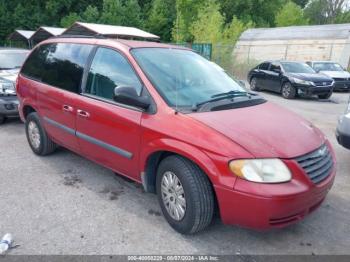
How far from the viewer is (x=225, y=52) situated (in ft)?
81.9

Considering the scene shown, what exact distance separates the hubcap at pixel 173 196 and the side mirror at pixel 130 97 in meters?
0.70

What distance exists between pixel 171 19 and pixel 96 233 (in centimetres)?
4513

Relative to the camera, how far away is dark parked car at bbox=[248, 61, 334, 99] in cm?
1309

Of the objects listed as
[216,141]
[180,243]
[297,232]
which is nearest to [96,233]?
[180,243]

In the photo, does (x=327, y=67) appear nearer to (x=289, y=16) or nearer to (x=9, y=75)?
(x=9, y=75)

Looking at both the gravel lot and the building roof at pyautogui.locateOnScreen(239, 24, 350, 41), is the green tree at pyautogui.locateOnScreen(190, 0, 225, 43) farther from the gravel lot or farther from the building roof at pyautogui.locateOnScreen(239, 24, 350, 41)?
the gravel lot

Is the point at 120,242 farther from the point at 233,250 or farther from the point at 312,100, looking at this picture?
the point at 312,100

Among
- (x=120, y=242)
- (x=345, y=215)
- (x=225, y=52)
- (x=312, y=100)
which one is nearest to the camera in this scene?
(x=120, y=242)

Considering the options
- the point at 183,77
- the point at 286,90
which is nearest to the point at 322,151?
the point at 183,77

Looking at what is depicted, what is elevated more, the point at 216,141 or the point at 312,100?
→ the point at 216,141

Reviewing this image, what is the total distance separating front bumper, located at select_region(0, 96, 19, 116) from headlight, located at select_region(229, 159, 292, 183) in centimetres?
593

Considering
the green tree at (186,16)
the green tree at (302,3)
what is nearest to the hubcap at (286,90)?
the green tree at (186,16)

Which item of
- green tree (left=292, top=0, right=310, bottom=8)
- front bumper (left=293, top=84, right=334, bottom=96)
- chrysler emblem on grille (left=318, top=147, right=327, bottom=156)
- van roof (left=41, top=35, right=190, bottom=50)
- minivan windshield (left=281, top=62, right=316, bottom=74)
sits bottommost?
front bumper (left=293, top=84, right=334, bottom=96)

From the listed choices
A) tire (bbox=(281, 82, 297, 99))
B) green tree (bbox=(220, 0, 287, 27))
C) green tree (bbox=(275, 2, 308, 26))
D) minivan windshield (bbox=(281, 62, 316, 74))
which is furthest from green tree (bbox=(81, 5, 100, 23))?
tire (bbox=(281, 82, 297, 99))
